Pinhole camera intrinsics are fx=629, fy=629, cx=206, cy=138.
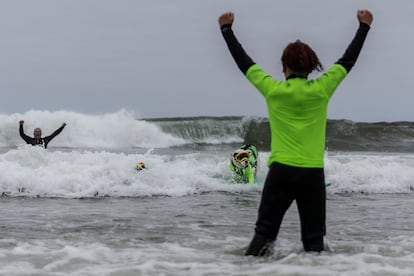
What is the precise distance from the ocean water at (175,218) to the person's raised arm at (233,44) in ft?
5.11

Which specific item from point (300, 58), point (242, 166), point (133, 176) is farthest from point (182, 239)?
point (133, 176)

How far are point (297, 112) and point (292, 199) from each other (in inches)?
27.4

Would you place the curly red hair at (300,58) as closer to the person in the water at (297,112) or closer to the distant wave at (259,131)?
the person in the water at (297,112)

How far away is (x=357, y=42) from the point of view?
189 inches

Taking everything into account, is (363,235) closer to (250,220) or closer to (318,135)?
(250,220)

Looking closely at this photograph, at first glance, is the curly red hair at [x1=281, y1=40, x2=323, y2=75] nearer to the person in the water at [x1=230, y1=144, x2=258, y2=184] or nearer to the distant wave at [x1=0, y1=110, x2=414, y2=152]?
the person in the water at [x1=230, y1=144, x2=258, y2=184]

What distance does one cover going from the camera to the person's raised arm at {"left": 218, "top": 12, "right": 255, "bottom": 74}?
4781 millimetres

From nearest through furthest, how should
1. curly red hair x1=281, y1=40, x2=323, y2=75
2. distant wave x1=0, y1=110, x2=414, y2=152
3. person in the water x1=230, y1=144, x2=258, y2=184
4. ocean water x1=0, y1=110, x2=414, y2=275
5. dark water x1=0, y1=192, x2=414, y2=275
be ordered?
1. curly red hair x1=281, y1=40, x2=323, y2=75
2. dark water x1=0, y1=192, x2=414, y2=275
3. ocean water x1=0, y1=110, x2=414, y2=275
4. person in the water x1=230, y1=144, x2=258, y2=184
5. distant wave x1=0, y1=110, x2=414, y2=152

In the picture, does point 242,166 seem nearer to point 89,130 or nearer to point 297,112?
point 297,112

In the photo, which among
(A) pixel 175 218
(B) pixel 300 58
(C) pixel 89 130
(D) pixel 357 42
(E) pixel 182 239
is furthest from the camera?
(C) pixel 89 130

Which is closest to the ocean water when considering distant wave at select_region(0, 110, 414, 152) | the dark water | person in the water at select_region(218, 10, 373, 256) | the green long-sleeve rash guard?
the dark water

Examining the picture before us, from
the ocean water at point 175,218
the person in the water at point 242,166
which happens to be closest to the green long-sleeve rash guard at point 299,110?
the ocean water at point 175,218

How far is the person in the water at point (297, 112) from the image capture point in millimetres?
4664

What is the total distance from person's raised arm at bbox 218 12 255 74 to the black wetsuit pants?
79 cm
